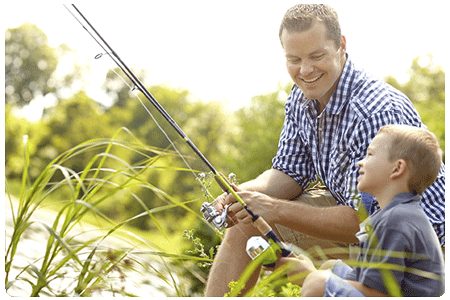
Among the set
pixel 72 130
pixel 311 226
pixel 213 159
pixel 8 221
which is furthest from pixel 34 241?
pixel 72 130

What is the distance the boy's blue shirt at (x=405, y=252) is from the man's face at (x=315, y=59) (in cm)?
96

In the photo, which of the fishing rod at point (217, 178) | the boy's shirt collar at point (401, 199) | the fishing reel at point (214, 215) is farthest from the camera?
the fishing reel at point (214, 215)

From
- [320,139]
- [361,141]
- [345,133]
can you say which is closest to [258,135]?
[320,139]

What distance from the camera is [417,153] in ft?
4.66

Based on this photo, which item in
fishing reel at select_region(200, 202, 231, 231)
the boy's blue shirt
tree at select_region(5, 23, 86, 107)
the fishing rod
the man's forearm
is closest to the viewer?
the boy's blue shirt

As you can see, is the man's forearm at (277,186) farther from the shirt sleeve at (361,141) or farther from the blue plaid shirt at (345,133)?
the shirt sleeve at (361,141)

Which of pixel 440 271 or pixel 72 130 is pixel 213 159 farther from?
pixel 440 271

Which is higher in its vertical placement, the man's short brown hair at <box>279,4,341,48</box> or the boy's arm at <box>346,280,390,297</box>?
the man's short brown hair at <box>279,4,341,48</box>

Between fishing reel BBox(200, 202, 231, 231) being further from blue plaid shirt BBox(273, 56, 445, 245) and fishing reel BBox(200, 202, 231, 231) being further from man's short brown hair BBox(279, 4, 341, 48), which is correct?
man's short brown hair BBox(279, 4, 341, 48)

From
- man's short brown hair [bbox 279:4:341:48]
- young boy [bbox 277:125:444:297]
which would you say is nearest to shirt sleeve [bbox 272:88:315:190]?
man's short brown hair [bbox 279:4:341:48]

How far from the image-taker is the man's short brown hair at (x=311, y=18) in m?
2.12

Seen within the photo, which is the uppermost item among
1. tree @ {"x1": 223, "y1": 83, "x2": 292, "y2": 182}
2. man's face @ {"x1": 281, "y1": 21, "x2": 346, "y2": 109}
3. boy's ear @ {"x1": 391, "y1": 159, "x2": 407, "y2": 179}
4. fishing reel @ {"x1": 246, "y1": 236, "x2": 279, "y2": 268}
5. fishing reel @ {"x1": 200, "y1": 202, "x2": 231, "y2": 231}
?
man's face @ {"x1": 281, "y1": 21, "x2": 346, "y2": 109}

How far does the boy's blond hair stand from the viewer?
142 cm

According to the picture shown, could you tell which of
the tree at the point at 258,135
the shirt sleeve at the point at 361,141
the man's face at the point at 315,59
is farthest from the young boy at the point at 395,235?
the tree at the point at 258,135
